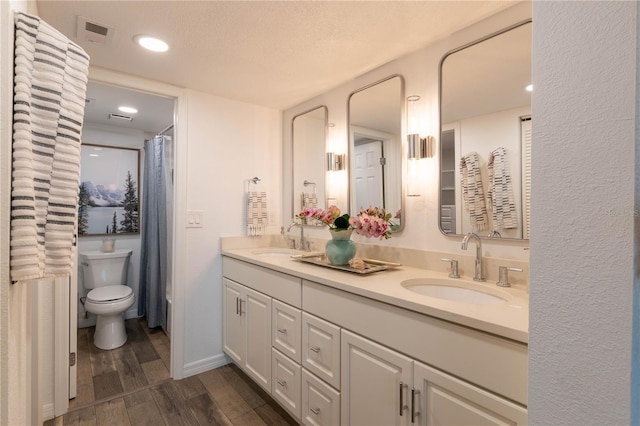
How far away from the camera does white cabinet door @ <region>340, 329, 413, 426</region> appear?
45.7 inches

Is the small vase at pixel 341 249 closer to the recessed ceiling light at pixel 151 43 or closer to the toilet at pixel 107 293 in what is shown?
the recessed ceiling light at pixel 151 43

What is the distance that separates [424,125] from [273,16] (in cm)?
94

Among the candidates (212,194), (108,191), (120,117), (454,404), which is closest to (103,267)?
(108,191)

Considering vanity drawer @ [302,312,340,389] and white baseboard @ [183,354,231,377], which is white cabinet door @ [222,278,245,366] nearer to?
white baseboard @ [183,354,231,377]

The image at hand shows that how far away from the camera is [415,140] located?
1.73m

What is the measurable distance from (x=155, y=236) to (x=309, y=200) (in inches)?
65.0

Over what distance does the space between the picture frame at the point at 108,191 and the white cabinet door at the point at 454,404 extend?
3.41 m

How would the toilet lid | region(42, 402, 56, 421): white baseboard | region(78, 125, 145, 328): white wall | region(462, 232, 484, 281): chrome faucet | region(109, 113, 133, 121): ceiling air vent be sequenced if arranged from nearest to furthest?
region(462, 232, 484, 281): chrome faucet, region(42, 402, 56, 421): white baseboard, the toilet lid, region(109, 113, 133, 121): ceiling air vent, region(78, 125, 145, 328): white wall

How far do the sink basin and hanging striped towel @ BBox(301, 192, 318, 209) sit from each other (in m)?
1.16

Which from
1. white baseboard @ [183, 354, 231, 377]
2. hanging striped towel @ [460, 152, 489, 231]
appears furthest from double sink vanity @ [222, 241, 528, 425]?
white baseboard @ [183, 354, 231, 377]

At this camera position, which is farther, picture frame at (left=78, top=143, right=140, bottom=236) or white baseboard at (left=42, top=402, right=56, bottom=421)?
picture frame at (left=78, top=143, right=140, bottom=236)

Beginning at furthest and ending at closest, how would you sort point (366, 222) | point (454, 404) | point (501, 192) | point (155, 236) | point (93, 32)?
1. point (155, 236)
2. point (366, 222)
3. point (93, 32)
4. point (501, 192)
5. point (454, 404)

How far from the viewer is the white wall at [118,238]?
10.3 ft

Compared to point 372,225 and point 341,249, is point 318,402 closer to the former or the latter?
point 341,249
